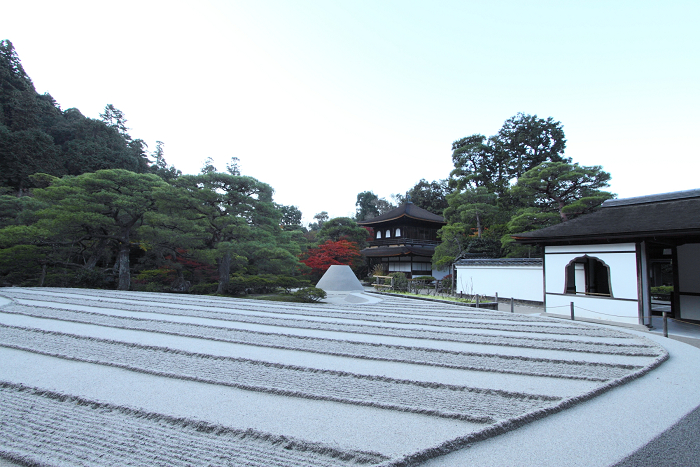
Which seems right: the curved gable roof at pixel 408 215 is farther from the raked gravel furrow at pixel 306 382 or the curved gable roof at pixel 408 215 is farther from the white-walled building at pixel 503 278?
the raked gravel furrow at pixel 306 382

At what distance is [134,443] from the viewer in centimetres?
231

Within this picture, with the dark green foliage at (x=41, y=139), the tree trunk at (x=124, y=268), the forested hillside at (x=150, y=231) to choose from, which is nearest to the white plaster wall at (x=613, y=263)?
the forested hillside at (x=150, y=231)

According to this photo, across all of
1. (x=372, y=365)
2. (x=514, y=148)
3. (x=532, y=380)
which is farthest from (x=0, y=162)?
(x=514, y=148)

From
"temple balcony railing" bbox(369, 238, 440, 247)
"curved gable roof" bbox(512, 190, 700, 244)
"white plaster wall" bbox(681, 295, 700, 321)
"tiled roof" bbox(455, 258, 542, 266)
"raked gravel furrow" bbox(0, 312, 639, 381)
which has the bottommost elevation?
"raked gravel furrow" bbox(0, 312, 639, 381)

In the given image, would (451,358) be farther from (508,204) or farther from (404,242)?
(508,204)

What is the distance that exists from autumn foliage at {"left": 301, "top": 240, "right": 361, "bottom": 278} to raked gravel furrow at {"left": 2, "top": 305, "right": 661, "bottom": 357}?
12.3m

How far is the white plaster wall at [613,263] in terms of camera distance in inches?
328

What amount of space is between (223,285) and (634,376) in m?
12.7

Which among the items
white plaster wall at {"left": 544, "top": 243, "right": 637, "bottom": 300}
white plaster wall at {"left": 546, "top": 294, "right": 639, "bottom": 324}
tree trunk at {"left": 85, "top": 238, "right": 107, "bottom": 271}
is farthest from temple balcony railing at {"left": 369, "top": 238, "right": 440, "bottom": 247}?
tree trunk at {"left": 85, "top": 238, "right": 107, "bottom": 271}

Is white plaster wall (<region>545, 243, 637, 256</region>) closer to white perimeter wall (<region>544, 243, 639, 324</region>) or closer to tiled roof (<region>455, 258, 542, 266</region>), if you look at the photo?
white perimeter wall (<region>544, 243, 639, 324</region>)

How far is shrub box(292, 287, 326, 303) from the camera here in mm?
11492

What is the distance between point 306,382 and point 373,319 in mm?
4701

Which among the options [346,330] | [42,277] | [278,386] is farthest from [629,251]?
[42,277]

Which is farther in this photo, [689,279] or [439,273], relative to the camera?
[439,273]
